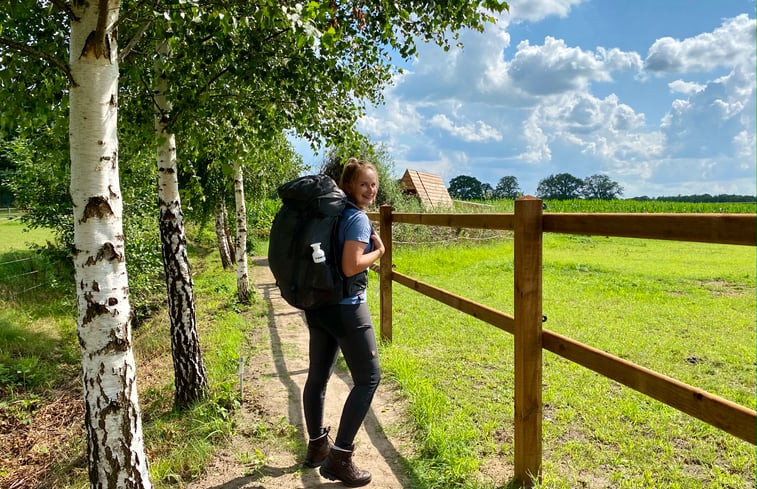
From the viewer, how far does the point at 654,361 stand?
210 inches

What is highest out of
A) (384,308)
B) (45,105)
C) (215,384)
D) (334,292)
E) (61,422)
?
(45,105)

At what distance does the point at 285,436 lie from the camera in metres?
3.77

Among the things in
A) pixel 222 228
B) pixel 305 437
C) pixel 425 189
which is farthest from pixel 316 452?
pixel 425 189

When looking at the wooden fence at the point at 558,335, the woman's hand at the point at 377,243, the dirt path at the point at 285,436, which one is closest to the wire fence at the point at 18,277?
the dirt path at the point at 285,436

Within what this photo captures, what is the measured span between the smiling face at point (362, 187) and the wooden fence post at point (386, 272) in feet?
8.19

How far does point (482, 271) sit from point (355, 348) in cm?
1033

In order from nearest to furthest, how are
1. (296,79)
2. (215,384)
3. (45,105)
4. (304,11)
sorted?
(304,11), (45,105), (296,79), (215,384)

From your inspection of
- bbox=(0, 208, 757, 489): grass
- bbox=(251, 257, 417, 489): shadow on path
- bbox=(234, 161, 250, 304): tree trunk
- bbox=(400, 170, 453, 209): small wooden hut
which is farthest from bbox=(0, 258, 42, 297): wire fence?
bbox=(400, 170, 453, 209): small wooden hut

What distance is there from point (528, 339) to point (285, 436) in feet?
7.06

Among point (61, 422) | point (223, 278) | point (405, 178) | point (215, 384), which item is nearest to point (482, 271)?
point (223, 278)

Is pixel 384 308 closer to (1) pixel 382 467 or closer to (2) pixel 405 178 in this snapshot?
(1) pixel 382 467

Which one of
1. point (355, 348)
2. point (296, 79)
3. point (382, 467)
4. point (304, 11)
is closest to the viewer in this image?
point (304, 11)

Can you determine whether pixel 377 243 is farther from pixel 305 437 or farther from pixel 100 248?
pixel 305 437

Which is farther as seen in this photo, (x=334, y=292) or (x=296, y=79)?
(x=296, y=79)
